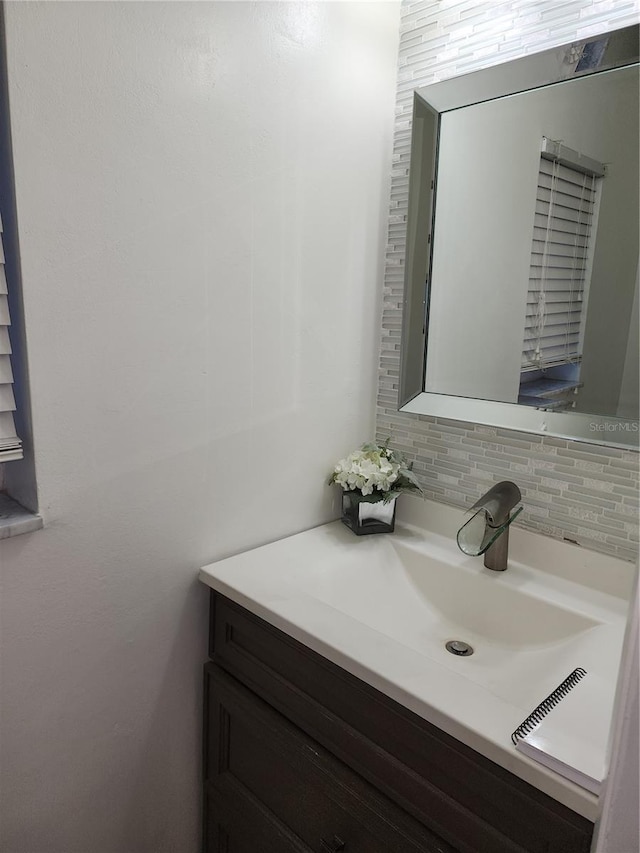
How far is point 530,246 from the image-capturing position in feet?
3.91

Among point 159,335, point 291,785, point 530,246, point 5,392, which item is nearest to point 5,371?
point 5,392

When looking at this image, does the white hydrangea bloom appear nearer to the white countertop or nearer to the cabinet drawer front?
the white countertop

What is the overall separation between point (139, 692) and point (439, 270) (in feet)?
3.46

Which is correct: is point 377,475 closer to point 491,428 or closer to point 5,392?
point 491,428

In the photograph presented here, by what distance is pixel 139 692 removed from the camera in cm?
115

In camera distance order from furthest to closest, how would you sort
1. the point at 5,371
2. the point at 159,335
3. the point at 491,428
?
the point at 491,428 < the point at 159,335 < the point at 5,371

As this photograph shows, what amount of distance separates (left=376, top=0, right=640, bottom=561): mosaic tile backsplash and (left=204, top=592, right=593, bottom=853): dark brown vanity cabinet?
20.5 inches

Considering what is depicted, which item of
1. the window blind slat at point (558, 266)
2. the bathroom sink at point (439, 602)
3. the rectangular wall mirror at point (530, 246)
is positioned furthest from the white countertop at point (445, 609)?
the window blind slat at point (558, 266)

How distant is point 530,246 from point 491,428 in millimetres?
373

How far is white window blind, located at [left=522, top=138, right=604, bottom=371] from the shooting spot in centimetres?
110

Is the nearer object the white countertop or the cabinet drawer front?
the white countertop

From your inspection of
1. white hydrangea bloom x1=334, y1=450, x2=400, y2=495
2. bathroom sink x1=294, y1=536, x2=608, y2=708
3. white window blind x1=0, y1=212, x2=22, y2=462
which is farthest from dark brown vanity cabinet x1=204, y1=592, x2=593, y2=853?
white window blind x1=0, y1=212, x2=22, y2=462

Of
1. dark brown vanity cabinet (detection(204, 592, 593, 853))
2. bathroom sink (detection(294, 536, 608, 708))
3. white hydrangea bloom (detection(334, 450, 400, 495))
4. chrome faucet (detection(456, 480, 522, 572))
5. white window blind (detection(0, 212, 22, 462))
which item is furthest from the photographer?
white hydrangea bloom (detection(334, 450, 400, 495))

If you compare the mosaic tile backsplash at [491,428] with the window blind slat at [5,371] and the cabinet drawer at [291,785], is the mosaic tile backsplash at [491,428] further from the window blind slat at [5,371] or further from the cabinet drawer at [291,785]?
the window blind slat at [5,371]
